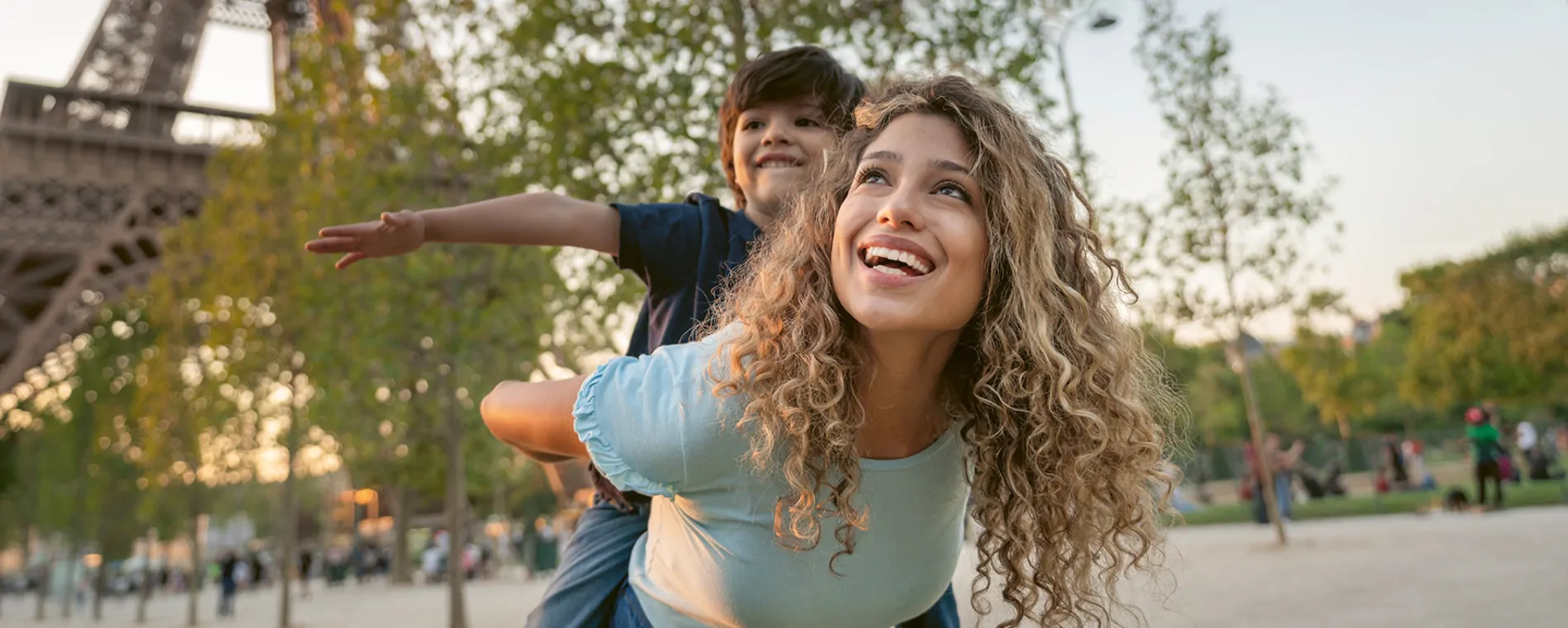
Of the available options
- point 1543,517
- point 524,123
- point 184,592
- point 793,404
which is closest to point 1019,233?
point 793,404

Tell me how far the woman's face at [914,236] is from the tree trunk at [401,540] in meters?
33.6

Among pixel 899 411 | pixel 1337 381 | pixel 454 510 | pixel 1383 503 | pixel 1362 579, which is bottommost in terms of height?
pixel 1383 503

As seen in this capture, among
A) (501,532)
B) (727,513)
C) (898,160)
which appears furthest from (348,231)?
(501,532)

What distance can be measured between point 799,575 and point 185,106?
35.0m

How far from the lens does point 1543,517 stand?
13.2 meters

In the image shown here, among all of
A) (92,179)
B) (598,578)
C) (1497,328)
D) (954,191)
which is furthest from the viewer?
(1497,328)

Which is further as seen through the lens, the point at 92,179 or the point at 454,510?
the point at 92,179

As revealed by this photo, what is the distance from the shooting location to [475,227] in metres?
2.19

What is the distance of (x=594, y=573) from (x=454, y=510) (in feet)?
32.8

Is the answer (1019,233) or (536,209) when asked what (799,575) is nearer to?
(1019,233)

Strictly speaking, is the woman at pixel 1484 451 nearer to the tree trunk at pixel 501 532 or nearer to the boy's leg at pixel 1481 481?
the boy's leg at pixel 1481 481

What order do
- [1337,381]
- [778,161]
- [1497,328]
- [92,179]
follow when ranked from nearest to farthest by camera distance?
[778,161] → [92,179] → [1497,328] → [1337,381]

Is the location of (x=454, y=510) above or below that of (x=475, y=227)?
below

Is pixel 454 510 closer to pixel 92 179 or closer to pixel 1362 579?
pixel 1362 579
